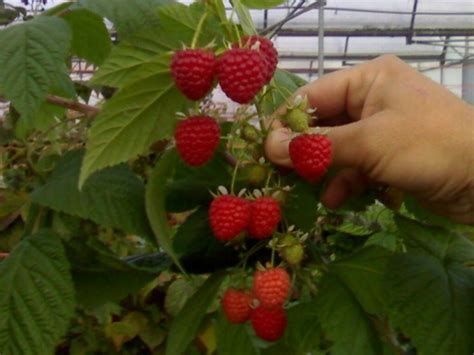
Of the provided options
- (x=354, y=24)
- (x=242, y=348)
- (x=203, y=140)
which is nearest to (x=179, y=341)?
(x=242, y=348)

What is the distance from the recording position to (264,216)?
2.08 ft

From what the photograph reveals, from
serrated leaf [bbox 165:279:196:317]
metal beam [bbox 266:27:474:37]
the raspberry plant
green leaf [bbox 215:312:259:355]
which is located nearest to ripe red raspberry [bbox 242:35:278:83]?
the raspberry plant

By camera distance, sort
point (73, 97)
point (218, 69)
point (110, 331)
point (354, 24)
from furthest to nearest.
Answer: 1. point (354, 24)
2. point (110, 331)
3. point (73, 97)
4. point (218, 69)

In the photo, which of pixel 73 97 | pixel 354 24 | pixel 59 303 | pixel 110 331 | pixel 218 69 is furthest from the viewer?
pixel 354 24

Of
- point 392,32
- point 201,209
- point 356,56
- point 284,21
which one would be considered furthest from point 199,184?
point 356,56

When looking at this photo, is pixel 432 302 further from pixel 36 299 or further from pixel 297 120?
pixel 36 299

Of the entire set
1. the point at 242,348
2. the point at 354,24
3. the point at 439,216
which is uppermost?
the point at 439,216

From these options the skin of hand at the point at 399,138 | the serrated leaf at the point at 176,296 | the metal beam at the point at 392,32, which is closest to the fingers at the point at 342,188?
the skin of hand at the point at 399,138

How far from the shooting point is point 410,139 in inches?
28.2

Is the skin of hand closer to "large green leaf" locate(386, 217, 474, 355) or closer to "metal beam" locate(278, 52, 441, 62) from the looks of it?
"large green leaf" locate(386, 217, 474, 355)

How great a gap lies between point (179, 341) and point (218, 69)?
283 millimetres

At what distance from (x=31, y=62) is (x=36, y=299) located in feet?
0.67

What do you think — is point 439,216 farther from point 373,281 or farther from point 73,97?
point 73,97

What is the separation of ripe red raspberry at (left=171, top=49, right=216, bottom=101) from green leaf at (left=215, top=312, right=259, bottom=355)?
1.11 feet
